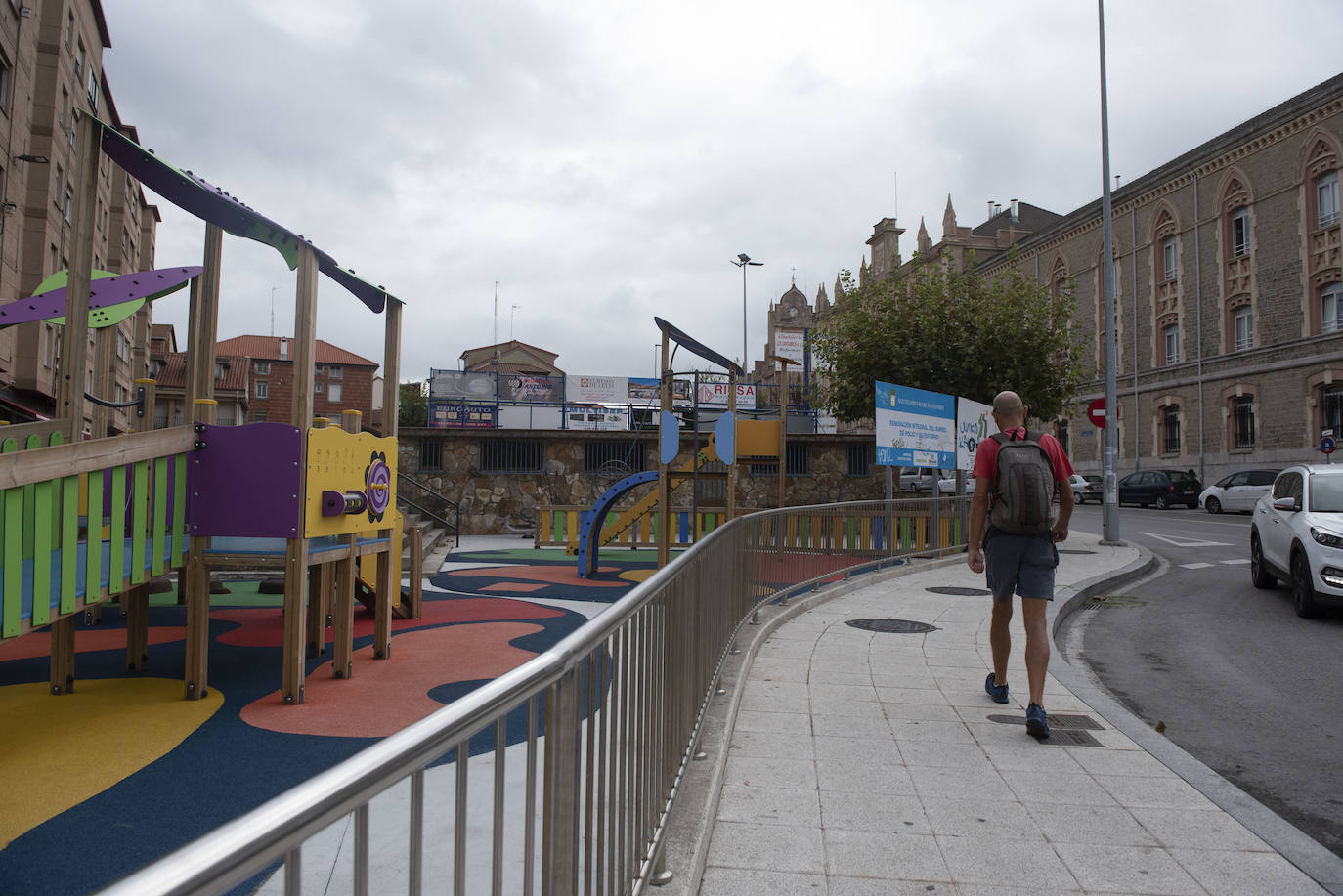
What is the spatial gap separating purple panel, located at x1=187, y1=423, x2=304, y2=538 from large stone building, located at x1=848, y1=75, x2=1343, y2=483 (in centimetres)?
3082

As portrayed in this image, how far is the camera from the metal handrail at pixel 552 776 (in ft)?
3.16

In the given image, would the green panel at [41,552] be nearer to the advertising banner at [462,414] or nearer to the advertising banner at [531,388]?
the advertising banner at [462,414]

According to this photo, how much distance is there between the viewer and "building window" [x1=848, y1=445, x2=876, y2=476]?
24344mm

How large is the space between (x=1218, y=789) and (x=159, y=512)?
6223 millimetres

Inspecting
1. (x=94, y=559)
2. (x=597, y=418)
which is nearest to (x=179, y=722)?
(x=94, y=559)

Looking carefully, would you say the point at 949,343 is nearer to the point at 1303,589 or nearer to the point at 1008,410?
the point at 1303,589

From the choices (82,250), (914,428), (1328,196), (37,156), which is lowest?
(914,428)

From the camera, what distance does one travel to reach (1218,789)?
427cm

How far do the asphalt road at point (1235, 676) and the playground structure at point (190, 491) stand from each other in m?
5.71

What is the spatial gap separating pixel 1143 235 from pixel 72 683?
4516 cm

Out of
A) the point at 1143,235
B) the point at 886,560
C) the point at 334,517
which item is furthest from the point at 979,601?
the point at 1143,235

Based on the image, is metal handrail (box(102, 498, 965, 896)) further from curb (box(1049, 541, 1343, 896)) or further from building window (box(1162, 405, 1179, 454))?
building window (box(1162, 405, 1179, 454))

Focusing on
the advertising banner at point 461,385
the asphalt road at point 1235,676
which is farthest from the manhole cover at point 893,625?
the advertising banner at point 461,385

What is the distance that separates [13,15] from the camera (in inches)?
907
